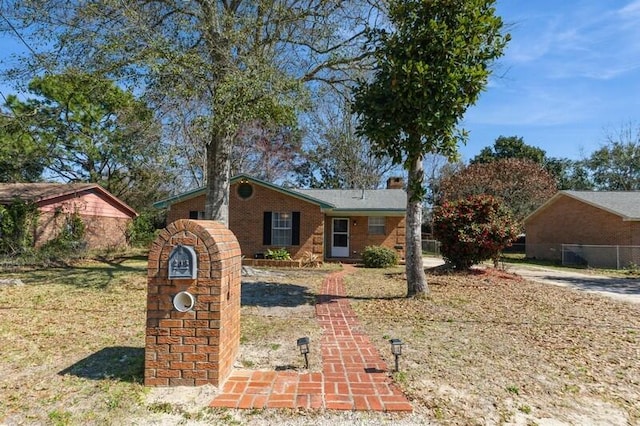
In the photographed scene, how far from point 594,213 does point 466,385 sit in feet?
70.2

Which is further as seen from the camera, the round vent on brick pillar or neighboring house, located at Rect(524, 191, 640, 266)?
neighboring house, located at Rect(524, 191, 640, 266)

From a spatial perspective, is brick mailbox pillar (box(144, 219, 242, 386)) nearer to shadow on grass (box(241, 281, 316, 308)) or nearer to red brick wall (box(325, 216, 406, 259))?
shadow on grass (box(241, 281, 316, 308))

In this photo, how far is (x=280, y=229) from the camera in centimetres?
1741

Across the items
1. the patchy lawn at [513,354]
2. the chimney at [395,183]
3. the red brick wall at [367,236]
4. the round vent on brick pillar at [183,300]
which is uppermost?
the chimney at [395,183]

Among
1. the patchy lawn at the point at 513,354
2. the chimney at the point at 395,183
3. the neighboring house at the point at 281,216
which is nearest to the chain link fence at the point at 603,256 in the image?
the chimney at the point at 395,183

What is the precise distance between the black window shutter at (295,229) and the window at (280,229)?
0.18 meters

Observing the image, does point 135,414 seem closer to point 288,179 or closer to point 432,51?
point 432,51

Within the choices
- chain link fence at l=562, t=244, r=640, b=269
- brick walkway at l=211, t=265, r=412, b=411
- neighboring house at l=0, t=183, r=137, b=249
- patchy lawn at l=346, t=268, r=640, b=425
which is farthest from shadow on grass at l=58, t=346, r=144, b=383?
chain link fence at l=562, t=244, r=640, b=269

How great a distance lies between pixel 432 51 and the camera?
763cm

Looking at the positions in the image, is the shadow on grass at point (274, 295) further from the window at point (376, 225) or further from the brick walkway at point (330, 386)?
the window at point (376, 225)

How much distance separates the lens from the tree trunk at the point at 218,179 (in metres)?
11.4

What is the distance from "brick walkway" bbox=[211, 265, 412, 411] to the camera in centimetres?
350

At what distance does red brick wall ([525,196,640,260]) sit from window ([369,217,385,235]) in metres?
11.9

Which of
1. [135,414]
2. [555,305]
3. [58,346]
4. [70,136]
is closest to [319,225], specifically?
[555,305]
